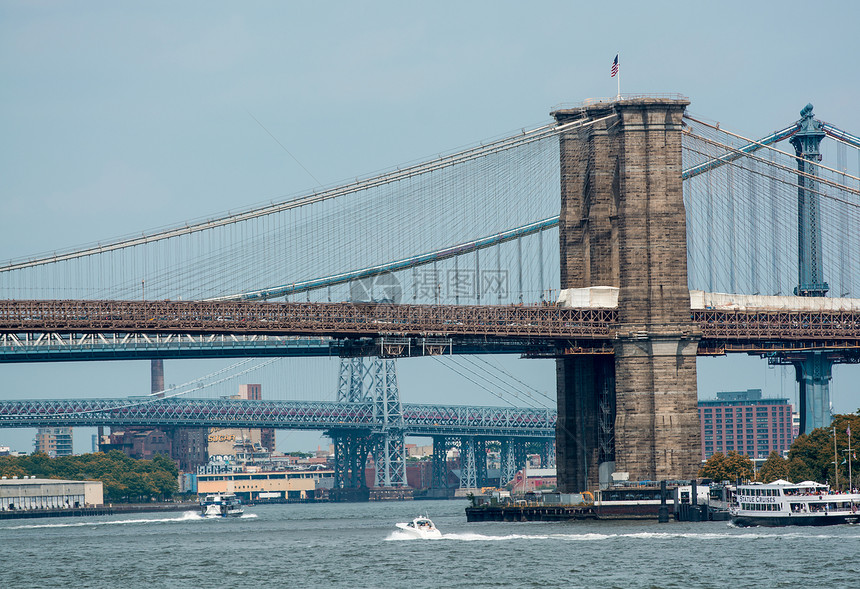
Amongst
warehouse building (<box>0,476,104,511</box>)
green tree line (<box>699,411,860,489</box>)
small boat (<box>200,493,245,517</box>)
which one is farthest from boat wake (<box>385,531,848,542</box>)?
warehouse building (<box>0,476,104,511</box>)

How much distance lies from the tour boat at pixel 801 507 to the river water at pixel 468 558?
1.06m

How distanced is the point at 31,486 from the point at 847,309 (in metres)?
111

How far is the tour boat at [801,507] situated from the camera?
302ft

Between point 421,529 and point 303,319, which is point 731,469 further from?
point 303,319

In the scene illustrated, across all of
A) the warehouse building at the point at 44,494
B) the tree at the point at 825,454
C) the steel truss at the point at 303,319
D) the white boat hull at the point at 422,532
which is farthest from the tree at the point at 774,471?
the warehouse building at the point at 44,494

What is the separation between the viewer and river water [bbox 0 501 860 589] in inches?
2709

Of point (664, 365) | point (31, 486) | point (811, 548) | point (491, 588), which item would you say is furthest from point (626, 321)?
point (31, 486)

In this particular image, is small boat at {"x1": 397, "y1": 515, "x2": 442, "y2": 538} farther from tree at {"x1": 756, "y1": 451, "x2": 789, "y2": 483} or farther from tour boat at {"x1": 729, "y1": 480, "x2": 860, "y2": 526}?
tree at {"x1": 756, "y1": 451, "x2": 789, "y2": 483}

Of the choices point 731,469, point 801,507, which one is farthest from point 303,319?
point 731,469

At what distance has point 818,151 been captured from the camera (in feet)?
449

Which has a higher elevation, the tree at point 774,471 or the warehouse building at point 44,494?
the tree at point 774,471

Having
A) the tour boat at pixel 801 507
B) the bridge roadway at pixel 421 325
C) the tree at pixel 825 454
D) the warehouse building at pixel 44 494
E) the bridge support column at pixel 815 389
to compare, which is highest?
the bridge roadway at pixel 421 325

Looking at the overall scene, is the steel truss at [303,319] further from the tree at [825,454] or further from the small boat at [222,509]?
the small boat at [222,509]

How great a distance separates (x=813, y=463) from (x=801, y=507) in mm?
23134
